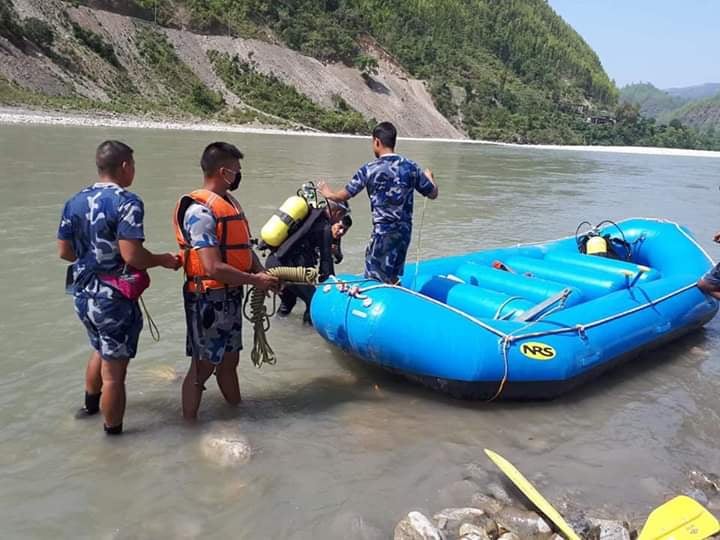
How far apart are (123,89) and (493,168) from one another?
26579mm

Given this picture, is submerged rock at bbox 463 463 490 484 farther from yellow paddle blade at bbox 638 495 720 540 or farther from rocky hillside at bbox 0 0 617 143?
rocky hillside at bbox 0 0 617 143

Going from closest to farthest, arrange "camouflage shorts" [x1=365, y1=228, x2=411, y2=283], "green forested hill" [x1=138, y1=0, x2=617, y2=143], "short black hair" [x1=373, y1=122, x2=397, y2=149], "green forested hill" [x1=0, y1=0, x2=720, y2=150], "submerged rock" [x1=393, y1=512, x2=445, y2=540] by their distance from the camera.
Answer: "submerged rock" [x1=393, y1=512, x2=445, y2=540], "short black hair" [x1=373, y1=122, x2=397, y2=149], "camouflage shorts" [x1=365, y1=228, x2=411, y2=283], "green forested hill" [x1=0, y1=0, x2=720, y2=150], "green forested hill" [x1=138, y1=0, x2=617, y2=143]

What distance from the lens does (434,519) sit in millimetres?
3020

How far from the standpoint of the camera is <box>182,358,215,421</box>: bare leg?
3.50 m

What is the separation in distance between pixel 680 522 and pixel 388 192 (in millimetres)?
2640

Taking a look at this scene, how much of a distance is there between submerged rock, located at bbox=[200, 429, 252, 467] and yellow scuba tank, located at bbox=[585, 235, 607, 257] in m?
4.42

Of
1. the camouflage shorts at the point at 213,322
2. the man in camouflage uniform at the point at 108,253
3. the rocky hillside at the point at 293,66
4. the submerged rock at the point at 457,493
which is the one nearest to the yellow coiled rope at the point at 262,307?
the camouflage shorts at the point at 213,322

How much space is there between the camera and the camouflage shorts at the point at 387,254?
4.61 m

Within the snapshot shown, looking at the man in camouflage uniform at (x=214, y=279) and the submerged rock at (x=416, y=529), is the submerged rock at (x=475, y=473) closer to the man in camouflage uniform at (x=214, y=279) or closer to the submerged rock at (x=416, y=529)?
the submerged rock at (x=416, y=529)

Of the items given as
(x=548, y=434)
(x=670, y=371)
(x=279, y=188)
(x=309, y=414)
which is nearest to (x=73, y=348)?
(x=309, y=414)

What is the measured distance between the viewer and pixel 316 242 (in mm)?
5047

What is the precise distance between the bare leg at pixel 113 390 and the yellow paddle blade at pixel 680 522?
2.62 m

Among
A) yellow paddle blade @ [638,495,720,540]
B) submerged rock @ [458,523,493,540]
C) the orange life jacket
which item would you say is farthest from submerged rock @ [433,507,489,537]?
the orange life jacket

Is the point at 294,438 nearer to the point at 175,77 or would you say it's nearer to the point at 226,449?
the point at 226,449
